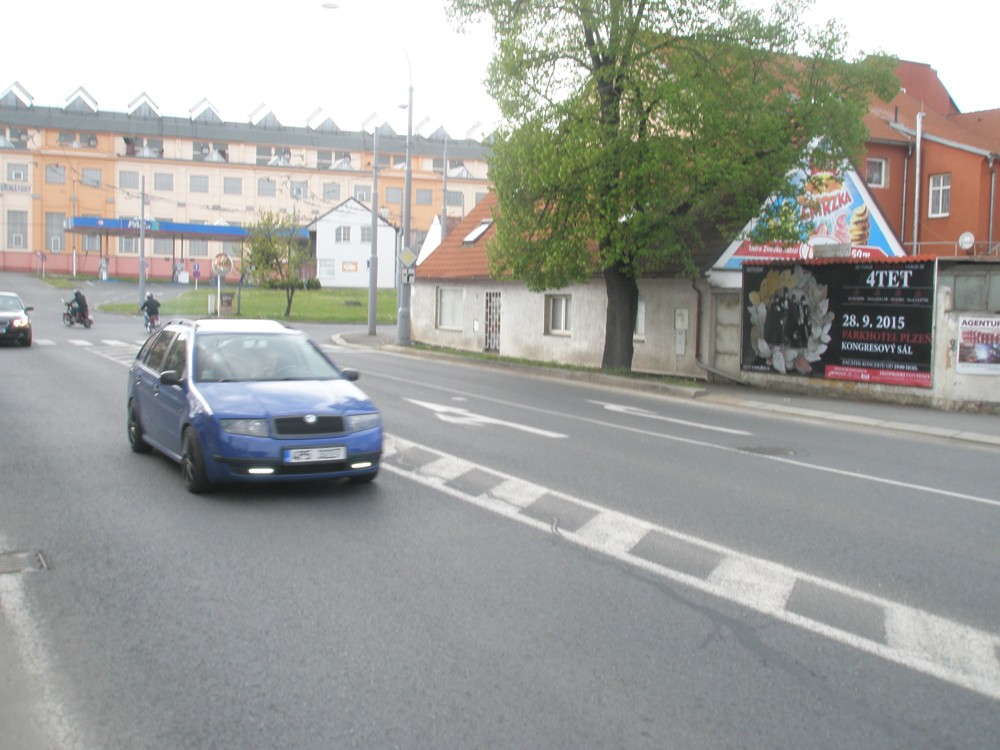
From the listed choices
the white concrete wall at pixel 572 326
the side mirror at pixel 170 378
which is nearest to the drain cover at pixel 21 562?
the side mirror at pixel 170 378

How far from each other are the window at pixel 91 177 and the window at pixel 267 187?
1372cm

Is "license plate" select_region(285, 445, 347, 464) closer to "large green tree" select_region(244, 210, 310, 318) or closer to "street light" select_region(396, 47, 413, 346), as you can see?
"street light" select_region(396, 47, 413, 346)

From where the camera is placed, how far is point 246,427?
8508 mm

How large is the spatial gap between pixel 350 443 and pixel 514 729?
4.87m

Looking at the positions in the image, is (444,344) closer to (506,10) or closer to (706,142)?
(506,10)

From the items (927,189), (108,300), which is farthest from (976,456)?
(108,300)

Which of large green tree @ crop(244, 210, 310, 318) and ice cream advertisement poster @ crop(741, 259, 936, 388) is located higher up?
large green tree @ crop(244, 210, 310, 318)

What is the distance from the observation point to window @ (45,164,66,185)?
3351 inches

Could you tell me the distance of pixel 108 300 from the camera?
197ft

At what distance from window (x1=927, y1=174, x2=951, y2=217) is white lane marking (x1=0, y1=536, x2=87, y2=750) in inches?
1526

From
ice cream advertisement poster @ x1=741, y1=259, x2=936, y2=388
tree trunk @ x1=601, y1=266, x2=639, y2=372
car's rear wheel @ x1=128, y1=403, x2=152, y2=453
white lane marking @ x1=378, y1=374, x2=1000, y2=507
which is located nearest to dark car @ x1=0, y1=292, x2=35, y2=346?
white lane marking @ x1=378, y1=374, x2=1000, y2=507

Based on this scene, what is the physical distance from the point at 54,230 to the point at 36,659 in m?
89.5

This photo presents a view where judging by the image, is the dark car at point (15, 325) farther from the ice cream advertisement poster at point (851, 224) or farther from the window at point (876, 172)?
the window at point (876, 172)

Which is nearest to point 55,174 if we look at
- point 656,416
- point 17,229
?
point 17,229
